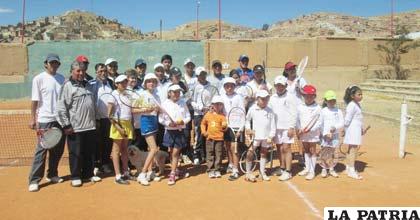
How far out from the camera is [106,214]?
5.87 m

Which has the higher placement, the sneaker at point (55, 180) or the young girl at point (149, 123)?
the young girl at point (149, 123)

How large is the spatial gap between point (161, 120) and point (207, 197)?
159cm

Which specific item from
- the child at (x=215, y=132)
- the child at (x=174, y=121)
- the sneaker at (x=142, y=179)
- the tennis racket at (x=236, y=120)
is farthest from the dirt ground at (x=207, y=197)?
the tennis racket at (x=236, y=120)

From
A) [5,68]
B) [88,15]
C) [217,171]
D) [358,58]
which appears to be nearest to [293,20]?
[88,15]

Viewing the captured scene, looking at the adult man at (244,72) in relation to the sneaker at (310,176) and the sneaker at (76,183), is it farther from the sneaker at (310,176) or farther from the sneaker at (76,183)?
the sneaker at (76,183)

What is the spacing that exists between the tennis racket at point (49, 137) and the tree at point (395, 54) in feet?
66.0

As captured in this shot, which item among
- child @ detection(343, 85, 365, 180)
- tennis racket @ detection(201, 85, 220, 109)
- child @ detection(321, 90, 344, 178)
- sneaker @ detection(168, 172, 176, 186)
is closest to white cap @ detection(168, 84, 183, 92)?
tennis racket @ detection(201, 85, 220, 109)

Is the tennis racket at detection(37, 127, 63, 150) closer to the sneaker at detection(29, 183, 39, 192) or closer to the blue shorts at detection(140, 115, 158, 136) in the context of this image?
the sneaker at detection(29, 183, 39, 192)

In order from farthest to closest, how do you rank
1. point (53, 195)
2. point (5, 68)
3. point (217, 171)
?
point (5, 68)
point (217, 171)
point (53, 195)

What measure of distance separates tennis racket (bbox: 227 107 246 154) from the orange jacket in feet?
Result: 0.43

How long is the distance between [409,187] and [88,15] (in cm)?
4468

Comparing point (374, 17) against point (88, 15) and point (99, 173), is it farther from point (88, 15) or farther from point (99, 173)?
point (99, 173)

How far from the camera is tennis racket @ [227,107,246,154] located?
301 inches

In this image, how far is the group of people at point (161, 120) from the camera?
6.99 metres
